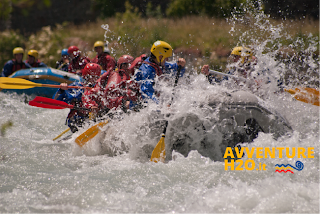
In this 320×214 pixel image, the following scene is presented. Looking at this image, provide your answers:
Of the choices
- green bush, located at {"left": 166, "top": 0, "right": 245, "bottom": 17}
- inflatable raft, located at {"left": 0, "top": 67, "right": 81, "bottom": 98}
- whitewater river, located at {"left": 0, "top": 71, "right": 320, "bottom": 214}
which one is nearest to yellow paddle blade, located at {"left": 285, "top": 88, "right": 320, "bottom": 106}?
whitewater river, located at {"left": 0, "top": 71, "right": 320, "bottom": 214}

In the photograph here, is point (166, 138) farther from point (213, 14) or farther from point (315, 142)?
point (213, 14)

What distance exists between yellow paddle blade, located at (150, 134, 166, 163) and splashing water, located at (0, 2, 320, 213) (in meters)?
0.09

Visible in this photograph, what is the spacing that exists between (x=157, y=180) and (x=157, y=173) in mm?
168

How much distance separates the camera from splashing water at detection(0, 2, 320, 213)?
2.76 metres

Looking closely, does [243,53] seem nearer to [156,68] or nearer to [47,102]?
[156,68]

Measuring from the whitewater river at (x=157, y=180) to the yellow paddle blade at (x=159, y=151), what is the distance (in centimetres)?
11

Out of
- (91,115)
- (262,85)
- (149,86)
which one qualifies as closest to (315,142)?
(262,85)

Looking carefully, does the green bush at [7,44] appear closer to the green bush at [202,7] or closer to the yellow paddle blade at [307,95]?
the green bush at [202,7]

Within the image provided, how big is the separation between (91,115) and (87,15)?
18.9 metres

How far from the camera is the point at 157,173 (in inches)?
137

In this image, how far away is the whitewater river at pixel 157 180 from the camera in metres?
2.74

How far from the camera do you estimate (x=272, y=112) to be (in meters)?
3.67

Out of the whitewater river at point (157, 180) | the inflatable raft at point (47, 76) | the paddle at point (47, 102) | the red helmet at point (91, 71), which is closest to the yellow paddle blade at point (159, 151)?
the whitewater river at point (157, 180)

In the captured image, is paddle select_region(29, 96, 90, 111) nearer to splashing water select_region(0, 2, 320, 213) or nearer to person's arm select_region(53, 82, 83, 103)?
person's arm select_region(53, 82, 83, 103)
